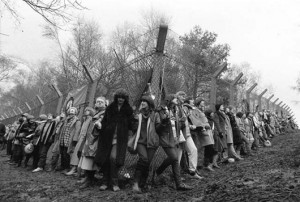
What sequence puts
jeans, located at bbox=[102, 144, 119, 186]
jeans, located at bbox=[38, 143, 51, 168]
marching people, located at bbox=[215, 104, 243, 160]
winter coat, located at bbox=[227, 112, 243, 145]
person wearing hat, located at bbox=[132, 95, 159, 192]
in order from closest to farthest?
person wearing hat, located at bbox=[132, 95, 159, 192], jeans, located at bbox=[102, 144, 119, 186], marching people, located at bbox=[215, 104, 243, 160], jeans, located at bbox=[38, 143, 51, 168], winter coat, located at bbox=[227, 112, 243, 145]

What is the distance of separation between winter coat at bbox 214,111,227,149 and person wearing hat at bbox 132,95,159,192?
2597 millimetres

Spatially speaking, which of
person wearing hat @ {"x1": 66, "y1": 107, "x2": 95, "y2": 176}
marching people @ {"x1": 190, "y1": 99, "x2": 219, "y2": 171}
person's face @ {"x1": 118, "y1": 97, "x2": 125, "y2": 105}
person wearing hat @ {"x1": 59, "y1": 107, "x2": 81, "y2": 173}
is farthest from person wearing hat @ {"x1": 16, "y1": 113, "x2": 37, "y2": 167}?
marching people @ {"x1": 190, "y1": 99, "x2": 219, "y2": 171}

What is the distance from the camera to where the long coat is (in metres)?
4.82

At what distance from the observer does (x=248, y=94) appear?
1240 centimetres

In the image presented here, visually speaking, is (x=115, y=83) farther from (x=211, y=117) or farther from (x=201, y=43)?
(x=201, y=43)

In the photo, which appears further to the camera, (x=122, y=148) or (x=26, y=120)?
(x=26, y=120)

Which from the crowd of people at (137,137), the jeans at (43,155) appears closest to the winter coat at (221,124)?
the crowd of people at (137,137)

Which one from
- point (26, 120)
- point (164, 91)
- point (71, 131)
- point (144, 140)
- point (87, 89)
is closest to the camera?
point (144, 140)

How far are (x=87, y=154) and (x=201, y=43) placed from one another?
60.2 feet

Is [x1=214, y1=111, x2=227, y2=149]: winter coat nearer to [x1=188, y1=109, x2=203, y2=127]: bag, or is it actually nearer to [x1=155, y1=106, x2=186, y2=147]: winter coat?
[x1=188, y1=109, x2=203, y2=127]: bag

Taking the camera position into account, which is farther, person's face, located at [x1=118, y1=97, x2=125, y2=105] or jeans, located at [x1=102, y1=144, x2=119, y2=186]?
person's face, located at [x1=118, y1=97, x2=125, y2=105]

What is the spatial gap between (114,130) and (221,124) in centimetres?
343

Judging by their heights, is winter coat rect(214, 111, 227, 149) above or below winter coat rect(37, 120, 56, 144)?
above

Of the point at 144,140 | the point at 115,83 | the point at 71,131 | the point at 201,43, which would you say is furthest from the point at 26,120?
the point at 201,43
